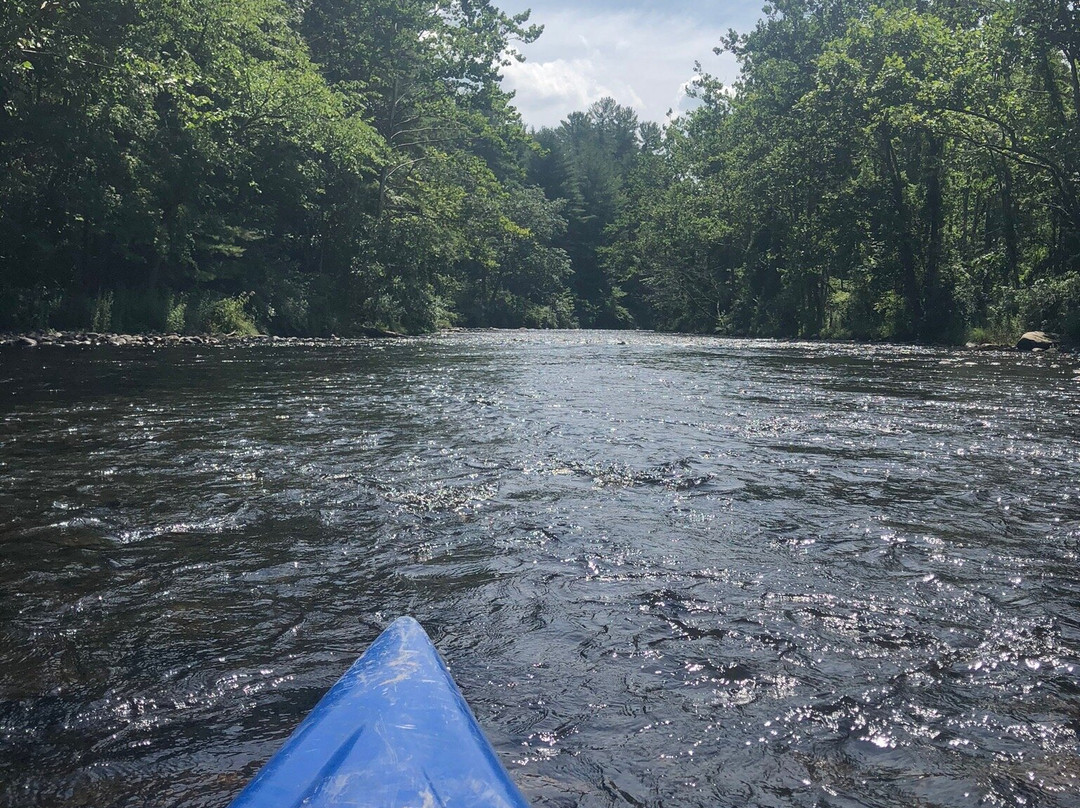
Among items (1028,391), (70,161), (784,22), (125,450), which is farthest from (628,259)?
(125,450)

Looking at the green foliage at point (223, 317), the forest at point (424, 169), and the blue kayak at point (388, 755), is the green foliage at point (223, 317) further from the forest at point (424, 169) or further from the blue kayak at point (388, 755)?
the blue kayak at point (388, 755)

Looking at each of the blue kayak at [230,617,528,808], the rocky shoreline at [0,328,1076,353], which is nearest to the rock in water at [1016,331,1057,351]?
the rocky shoreline at [0,328,1076,353]

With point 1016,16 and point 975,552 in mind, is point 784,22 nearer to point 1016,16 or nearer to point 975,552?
point 1016,16

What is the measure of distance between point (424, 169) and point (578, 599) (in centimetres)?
3355

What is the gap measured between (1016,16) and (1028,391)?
1474 cm

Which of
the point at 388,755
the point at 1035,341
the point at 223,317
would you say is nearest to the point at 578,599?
the point at 388,755

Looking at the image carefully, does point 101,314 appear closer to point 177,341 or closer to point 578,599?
point 177,341

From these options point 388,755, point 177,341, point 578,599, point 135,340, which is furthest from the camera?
point 177,341

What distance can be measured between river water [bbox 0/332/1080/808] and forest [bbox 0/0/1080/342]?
1093cm

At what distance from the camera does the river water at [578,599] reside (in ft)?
8.02

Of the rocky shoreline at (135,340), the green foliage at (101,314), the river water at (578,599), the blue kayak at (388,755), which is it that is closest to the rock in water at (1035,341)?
the river water at (578,599)

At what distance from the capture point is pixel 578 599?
3.71m

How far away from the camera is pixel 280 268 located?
27.7 meters

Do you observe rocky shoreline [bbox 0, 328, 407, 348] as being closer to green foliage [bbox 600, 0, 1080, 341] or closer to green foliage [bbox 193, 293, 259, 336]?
green foliage [bbox 193, 293, 259, 336]
